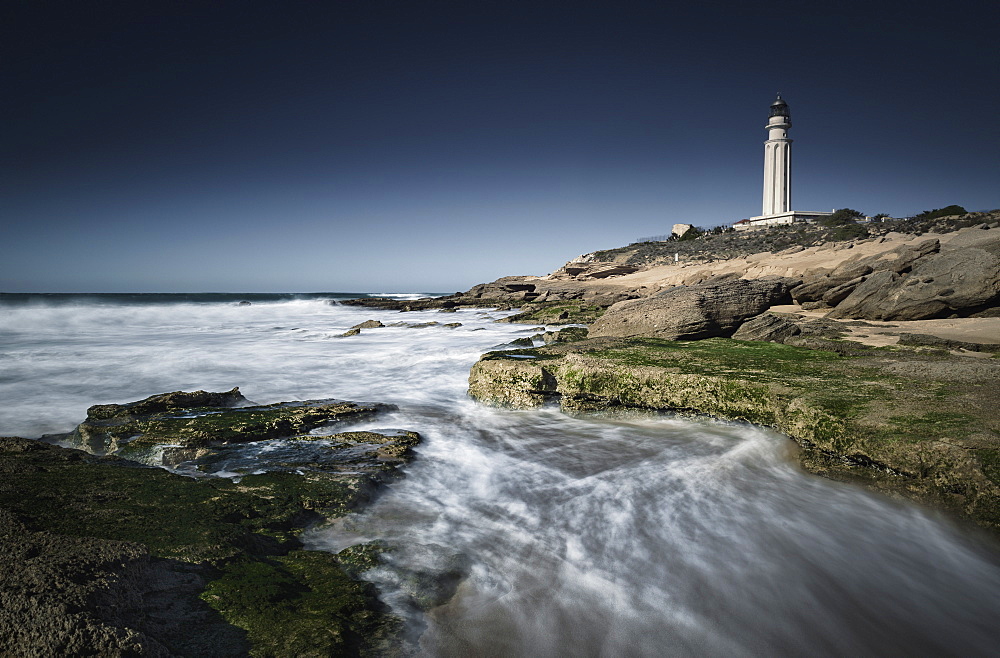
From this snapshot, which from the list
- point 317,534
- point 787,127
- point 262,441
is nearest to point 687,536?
point 317,534

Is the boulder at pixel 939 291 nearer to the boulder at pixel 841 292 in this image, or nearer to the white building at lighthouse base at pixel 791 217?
the boulder at pixel 841 292

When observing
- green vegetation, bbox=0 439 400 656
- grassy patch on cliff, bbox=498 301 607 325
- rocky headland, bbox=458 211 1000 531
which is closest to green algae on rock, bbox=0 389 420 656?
green vegetation, bbox=0 439 400 656

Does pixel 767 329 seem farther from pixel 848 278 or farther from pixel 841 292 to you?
pixel 848 278

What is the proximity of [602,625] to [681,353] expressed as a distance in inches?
163

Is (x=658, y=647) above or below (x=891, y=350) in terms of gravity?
below

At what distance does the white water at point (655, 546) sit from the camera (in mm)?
2529

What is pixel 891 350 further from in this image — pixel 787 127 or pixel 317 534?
pixel 787 127

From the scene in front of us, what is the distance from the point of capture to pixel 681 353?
6094mm

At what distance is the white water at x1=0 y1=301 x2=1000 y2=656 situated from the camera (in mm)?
2529

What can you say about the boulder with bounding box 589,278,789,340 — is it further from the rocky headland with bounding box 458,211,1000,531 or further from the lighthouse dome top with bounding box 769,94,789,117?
the lighthouse dome top with bounding box 769,94,789,117

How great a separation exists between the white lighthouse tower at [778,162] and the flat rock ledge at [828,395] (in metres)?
65.1

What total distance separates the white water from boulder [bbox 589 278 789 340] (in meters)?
2.74

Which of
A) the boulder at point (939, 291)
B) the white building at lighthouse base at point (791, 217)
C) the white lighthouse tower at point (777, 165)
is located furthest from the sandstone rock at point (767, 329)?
the white lighthouse tower at point (777, 165)

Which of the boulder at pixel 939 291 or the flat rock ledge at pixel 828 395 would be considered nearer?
the flat rock ledge at pixel 828 395
